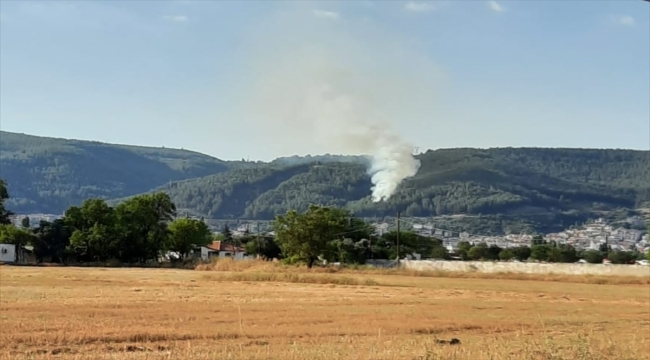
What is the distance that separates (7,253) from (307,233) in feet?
115

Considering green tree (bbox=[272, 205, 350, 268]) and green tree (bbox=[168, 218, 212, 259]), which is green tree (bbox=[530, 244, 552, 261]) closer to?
green tree (bbox=[272, 205, 350, 268])

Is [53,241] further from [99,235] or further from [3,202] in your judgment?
[3,202]

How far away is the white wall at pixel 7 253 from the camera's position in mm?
95750

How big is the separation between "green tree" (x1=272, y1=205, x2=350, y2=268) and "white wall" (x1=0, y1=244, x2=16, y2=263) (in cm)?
3093

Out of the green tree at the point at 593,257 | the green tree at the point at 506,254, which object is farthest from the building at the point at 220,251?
the green tree at the point at 593,257

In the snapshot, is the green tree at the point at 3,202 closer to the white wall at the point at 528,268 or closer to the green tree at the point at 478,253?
the white wall at the point at 528,268

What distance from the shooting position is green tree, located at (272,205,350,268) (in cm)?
8741

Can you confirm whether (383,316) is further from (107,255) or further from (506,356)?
(107,255)

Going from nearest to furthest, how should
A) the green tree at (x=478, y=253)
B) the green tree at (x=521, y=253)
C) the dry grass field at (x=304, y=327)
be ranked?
the dry grass field at (x=304, y=327) < the green tree at (x=478, y=253) < the green tree at (x=521, y=253)

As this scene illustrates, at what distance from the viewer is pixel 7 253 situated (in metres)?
96.8

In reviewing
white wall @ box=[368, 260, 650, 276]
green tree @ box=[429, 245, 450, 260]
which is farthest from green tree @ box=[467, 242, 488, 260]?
white wall @ box=[368, 260, 650, 276]

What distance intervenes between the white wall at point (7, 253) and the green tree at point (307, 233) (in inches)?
1218

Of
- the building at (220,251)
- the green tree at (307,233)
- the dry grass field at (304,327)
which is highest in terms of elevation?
the green tree at (307,233)

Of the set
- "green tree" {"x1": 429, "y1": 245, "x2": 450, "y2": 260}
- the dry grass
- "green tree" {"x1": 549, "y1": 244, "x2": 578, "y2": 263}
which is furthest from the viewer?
"green tree" {"x1": 429, "y1": 245, "x2": 450, "y2": 260}
